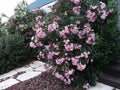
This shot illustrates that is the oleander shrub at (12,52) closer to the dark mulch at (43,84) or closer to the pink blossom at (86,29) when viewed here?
the dark mulch at (43,84)

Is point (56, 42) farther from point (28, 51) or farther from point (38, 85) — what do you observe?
point (28, 51)

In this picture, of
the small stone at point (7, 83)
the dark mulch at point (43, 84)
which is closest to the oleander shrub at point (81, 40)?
the dark mulch at point (43, 84)

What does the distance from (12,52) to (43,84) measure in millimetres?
1652

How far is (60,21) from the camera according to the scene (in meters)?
4.66

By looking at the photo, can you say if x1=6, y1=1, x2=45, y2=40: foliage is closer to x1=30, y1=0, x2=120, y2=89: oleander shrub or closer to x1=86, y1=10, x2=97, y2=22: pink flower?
x1=30, y1=0, x2=120, y2=89: oleander shrub

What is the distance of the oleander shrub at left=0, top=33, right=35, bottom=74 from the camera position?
19.4ft

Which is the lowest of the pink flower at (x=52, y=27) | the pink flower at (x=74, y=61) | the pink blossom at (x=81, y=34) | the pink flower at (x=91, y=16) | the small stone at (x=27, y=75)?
the small stone at (x=27, y=75)

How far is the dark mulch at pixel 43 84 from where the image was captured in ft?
→ 14.8

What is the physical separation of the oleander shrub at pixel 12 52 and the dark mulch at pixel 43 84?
114 centimetres

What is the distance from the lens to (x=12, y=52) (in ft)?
19.7

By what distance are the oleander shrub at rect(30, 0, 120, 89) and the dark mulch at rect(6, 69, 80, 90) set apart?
17 centimetres

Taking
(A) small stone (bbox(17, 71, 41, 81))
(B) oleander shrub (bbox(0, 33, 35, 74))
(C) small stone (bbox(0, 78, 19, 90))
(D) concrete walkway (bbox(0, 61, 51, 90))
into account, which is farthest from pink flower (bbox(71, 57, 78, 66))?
(B) oleander shrub (bbox(0, 33, 35, 74))

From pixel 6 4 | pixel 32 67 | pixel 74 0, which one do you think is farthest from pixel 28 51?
pixel 6 4

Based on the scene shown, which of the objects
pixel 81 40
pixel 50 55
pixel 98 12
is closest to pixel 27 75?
pixel 50 55
